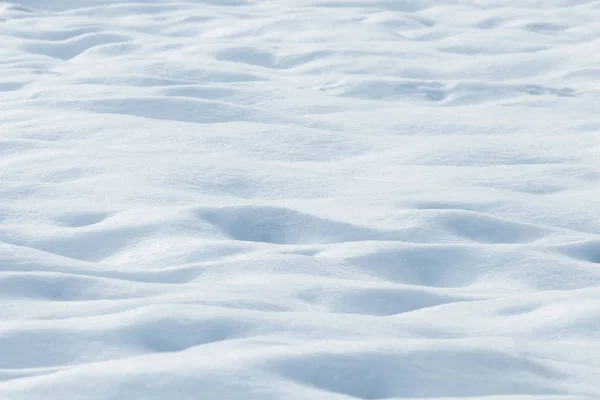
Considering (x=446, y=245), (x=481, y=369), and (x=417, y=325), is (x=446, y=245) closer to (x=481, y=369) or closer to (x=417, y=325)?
(x=417, y=325)

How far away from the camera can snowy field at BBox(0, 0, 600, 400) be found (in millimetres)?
1683

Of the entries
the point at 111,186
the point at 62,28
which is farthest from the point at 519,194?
the point at 62,28

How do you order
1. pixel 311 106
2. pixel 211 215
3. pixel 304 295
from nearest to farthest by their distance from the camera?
1. pixel 304 295
2. pixel 211 215
3. pixel 311 106

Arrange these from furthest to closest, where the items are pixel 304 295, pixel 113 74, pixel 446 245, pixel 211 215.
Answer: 1. pixel 113 74
2. pixel 211 215
3. pixel 446 245
4. pixel 304 295

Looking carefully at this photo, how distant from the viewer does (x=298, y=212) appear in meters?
2.55

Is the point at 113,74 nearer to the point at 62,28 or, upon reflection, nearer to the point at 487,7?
the point at 62,28

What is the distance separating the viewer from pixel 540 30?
4977mm

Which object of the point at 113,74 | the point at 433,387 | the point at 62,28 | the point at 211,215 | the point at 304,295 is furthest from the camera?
the point at 62,28

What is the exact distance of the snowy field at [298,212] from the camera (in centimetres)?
168

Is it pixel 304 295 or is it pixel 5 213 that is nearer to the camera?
pixel 304 295

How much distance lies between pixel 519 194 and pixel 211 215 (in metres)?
0.83

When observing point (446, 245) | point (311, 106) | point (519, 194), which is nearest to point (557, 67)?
point (311, 106)

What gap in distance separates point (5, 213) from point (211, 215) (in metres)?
0.50

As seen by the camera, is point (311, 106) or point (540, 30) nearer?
point (311, 106)
